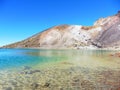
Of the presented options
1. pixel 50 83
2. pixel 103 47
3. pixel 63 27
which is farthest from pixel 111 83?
pixel 63 27

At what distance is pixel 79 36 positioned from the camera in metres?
123

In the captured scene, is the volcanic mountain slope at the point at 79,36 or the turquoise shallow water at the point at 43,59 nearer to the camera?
the turquoise shallow water at the point at 43,59

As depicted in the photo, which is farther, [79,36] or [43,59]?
[79,36]

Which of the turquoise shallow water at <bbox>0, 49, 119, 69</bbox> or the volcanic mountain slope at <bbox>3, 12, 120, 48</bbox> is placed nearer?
the turquoise shallow water at <bbox>0, 49, 119, 69</bbox>

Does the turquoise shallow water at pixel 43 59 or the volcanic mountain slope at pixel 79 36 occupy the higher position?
the volcanic mountain slope at pixel 79 36

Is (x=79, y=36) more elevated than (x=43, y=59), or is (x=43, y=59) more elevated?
(x=79, y=36)

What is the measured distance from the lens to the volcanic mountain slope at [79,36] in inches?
4402

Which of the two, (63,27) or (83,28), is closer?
(83,28)

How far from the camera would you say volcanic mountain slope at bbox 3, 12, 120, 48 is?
112m

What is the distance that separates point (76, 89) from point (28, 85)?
3439mm

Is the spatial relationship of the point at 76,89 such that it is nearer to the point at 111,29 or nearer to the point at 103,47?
the point at 103,47

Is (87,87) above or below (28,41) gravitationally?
below

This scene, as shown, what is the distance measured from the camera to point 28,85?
14078 mm

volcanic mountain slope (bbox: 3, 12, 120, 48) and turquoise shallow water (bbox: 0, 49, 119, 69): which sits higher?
volcanic mountain slope (bbox: 3, 12, 120, 48)
